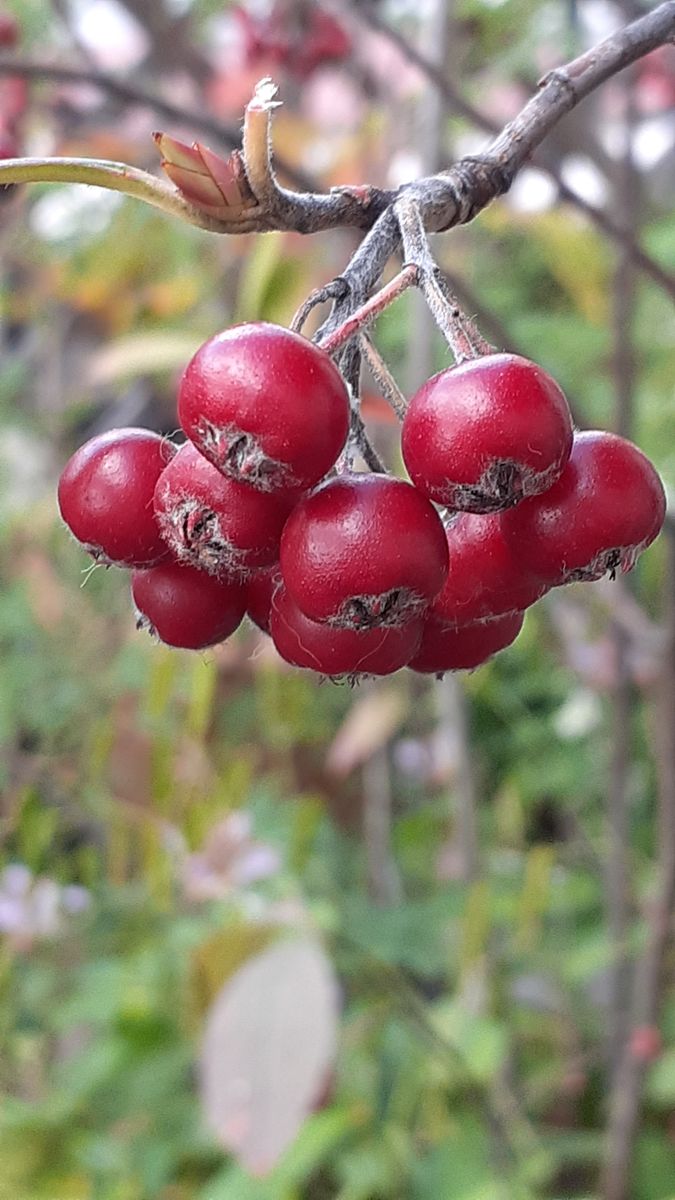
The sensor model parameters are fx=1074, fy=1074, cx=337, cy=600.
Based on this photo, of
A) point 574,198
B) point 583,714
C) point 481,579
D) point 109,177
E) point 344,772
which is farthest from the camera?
point 344,772

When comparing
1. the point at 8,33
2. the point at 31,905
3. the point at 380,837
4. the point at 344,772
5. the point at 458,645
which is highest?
the point at 8,33

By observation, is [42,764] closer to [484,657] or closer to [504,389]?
[484,657]

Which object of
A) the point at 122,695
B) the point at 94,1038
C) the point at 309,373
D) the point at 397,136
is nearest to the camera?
the point at 309,373

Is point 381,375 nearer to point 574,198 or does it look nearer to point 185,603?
point 185,603

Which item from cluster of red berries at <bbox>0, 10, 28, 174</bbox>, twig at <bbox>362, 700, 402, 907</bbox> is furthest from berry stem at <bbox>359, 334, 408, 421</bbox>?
twig at <bbox>362, 700, 402, 907</bbox>

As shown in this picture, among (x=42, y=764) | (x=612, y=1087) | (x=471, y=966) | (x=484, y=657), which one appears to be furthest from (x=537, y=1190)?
(x=484, y=657)

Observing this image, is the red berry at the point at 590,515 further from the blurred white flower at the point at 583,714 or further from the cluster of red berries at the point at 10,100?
the blurred white flower at the point at 583,714

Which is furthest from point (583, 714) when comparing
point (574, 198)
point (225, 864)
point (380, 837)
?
point (574, 198)
